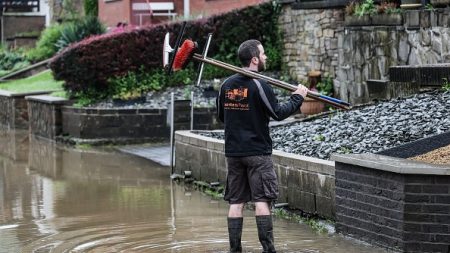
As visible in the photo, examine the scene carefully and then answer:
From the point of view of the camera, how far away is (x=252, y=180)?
27.0ft

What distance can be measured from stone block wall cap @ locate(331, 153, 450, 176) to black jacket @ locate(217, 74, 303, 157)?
0.92m

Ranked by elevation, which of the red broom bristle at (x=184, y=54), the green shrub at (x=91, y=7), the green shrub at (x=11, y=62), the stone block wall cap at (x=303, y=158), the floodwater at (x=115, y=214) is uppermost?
the green shrub at (x=91, y=7)

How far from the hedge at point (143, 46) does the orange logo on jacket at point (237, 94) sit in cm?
1250

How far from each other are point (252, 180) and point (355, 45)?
9.41 m

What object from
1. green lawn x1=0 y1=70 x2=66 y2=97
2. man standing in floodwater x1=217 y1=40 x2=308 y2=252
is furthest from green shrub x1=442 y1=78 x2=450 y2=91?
green lawn x1=0 y1=70 x2=66 y2=97

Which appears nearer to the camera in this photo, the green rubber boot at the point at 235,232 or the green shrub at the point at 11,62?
the green rubber boot at the point at 235,232

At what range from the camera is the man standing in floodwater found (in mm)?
8164

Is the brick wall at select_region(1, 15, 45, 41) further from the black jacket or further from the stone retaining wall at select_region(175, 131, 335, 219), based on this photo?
the black jacket

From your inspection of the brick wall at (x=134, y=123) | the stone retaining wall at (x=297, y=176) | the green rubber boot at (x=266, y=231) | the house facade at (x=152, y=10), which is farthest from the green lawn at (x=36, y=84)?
the green rubber boot at (x=266, y=231)

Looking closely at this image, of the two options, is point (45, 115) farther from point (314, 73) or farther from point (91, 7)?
point (91, 7)

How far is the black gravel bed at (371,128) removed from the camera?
10.5 meters

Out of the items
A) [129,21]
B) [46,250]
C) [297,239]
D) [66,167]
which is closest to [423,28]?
[66,167]

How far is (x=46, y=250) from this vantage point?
8867 millimetres

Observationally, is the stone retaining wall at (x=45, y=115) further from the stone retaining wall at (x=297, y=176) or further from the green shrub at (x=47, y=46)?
the green shrub at (x=47, y=46)
